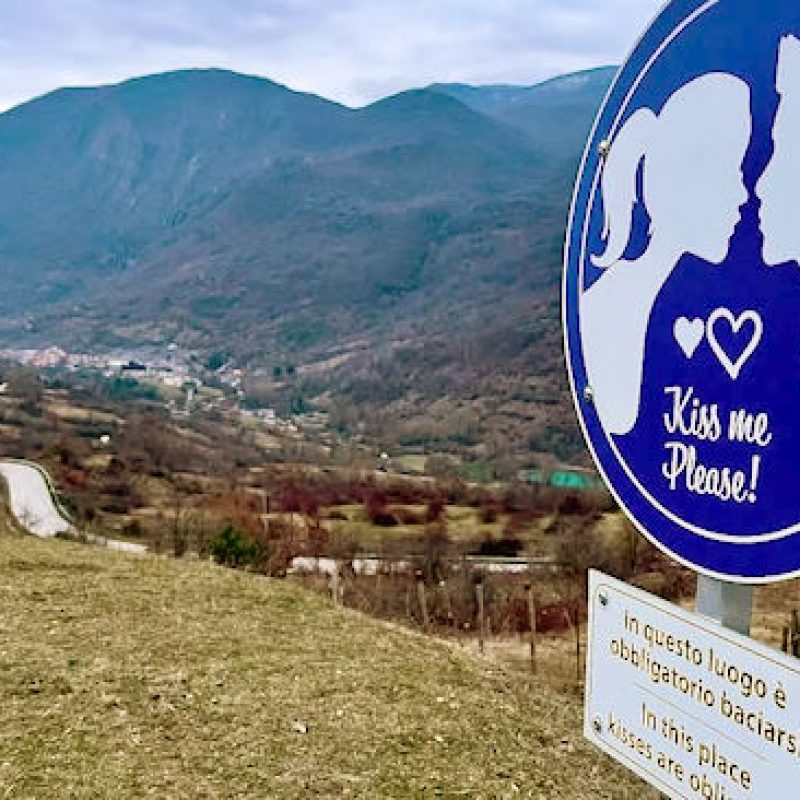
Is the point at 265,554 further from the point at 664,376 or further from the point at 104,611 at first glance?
the point at 664,376

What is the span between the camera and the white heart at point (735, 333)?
1.79m

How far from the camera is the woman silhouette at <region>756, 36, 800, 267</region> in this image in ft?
5.64

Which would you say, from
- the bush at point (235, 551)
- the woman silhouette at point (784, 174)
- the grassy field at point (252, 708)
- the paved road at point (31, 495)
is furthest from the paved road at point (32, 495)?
the woman silhouette at point (784, 174)

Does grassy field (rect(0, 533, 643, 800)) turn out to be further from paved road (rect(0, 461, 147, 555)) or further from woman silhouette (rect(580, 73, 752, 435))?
paved road (rect(0, 461, 147, 555))

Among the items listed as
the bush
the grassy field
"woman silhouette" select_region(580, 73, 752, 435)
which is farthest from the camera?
the bush

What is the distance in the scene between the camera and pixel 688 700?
198 centimetres

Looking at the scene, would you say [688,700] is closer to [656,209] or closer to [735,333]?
[735,333]

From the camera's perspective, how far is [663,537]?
2053 millimetres

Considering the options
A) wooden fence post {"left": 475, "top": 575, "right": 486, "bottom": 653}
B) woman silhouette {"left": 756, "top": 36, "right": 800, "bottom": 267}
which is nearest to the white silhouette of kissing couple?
woman silhouette {"left": 756, "top": 36, "right": 800, "bottom": 267}

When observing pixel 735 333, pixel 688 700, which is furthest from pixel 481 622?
pixel 735 333

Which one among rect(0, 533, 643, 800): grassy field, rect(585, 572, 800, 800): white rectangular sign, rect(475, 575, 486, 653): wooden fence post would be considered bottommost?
rect(475, 575, 486, 653): wooden fence post

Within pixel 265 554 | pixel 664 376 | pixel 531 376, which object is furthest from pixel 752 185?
pixel 531 376

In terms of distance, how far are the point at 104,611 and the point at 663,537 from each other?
531 centimetres

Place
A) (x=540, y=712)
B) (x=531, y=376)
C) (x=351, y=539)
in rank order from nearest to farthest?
1. (x=540, y=712)
2. (x=351, y=539)
3. (x=531, y=376)
